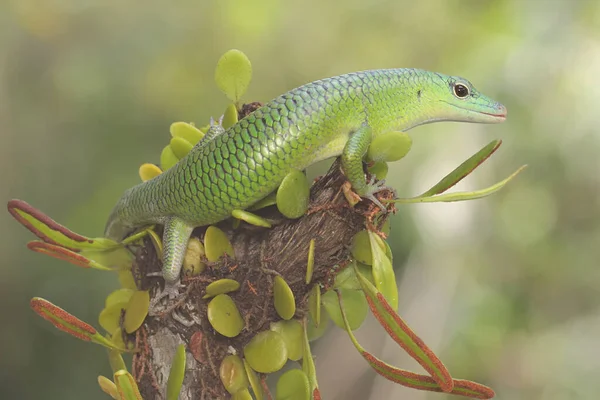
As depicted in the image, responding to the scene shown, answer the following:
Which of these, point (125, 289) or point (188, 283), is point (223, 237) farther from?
point (125, 289)

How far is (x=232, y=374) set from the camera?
831mm

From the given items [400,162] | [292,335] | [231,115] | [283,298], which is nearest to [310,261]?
[283,298]

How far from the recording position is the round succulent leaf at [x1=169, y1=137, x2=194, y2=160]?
99 cm

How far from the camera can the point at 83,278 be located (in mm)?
1729

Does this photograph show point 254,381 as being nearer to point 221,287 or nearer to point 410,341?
point 221,287

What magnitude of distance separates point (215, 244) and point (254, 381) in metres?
0.26

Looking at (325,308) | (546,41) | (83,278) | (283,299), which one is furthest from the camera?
(546,41)

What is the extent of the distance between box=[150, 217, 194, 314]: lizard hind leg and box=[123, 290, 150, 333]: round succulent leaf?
0.02 m

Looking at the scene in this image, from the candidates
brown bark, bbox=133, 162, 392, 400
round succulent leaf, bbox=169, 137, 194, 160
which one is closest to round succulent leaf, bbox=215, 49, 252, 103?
round succulent leaf, bbox=169, 137, 194, 160

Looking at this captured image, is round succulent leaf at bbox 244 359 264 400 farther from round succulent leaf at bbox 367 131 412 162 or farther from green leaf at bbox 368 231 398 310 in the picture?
round succulent leaf at bbox 367 131 412 162

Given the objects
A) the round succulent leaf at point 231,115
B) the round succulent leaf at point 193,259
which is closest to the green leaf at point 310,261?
the round succulent leaf at point 193,259

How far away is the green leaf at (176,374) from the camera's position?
76 cm

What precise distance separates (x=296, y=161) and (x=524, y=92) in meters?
1.43

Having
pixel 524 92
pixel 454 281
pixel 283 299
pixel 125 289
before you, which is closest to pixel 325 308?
pixel 283 299
